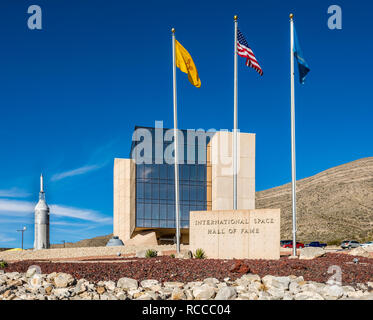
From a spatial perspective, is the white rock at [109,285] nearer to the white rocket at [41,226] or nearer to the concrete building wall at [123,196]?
the white rocket at [41,226]

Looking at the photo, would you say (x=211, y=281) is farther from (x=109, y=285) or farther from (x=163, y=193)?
(x=163, y=193)

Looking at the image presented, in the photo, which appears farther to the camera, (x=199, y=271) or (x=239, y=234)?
(x=239, y=234)

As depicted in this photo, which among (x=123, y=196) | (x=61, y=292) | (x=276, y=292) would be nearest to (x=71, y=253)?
(x=123, y=196)

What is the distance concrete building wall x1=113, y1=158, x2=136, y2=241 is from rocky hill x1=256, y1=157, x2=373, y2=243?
3251cm

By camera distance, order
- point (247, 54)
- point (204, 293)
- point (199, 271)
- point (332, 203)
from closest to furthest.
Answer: point (204, 293)
point (199, 271)
point (247, 54)
point (332, 203)

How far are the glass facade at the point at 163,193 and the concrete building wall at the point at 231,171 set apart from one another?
2.00m

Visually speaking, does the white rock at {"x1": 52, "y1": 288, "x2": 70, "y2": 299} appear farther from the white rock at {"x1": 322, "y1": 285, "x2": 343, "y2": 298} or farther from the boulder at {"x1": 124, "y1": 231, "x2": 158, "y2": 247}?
the boulder at {"x1": 124, "y1": 231, "x2": 158, "y2": 247}

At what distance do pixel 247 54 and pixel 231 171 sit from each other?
84.2ft

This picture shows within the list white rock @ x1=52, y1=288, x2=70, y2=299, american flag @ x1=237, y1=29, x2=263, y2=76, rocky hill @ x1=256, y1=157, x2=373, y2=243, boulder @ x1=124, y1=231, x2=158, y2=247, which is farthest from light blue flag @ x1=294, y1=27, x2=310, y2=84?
rocky hill @ x1=256, y1=157, x2=373, y2=243

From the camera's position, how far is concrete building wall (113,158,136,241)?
2064 inches

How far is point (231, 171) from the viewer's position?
47.3 m

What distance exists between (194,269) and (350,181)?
10262 cm

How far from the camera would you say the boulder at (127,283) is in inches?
465

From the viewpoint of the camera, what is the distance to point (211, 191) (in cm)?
4772
